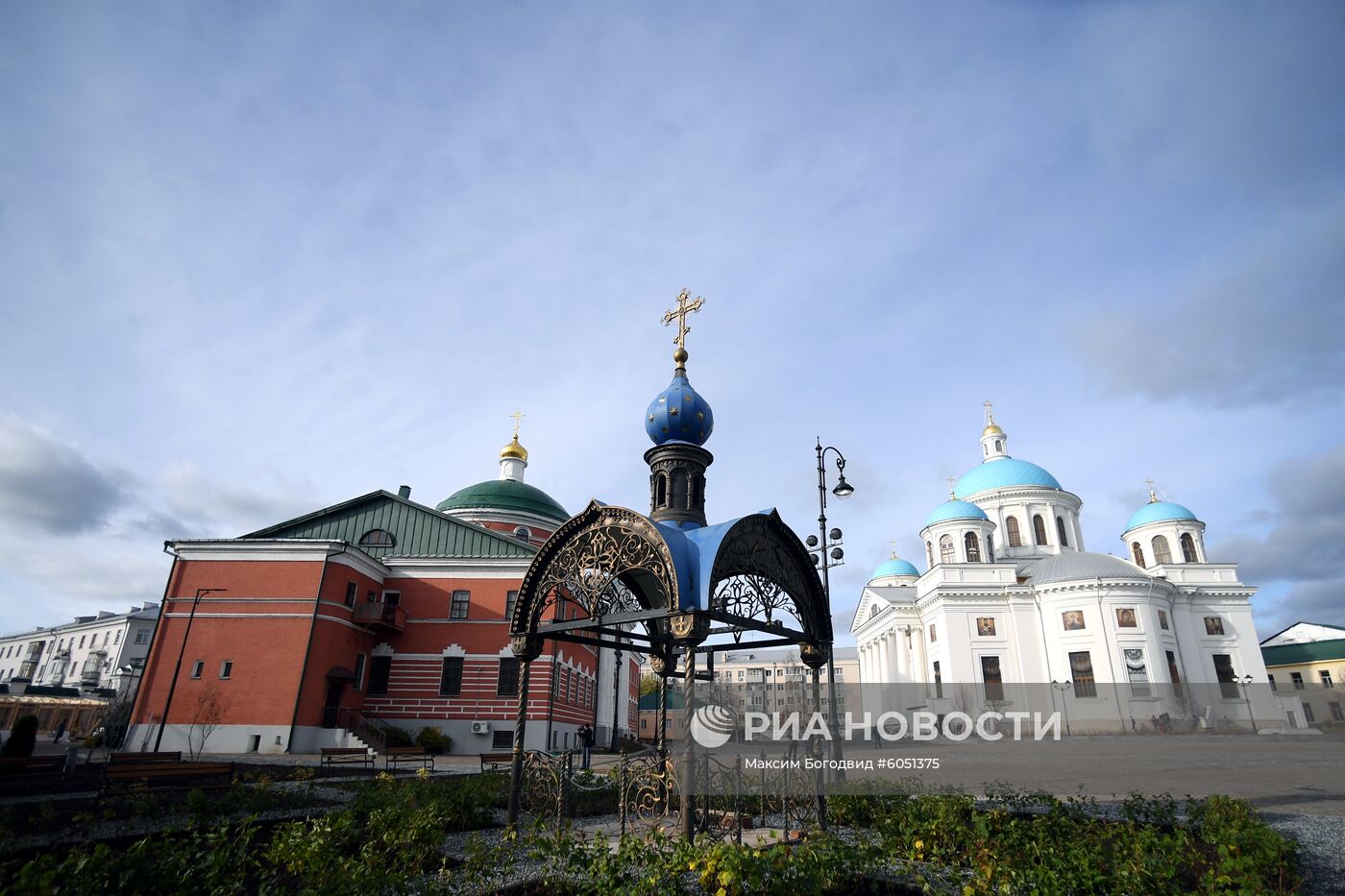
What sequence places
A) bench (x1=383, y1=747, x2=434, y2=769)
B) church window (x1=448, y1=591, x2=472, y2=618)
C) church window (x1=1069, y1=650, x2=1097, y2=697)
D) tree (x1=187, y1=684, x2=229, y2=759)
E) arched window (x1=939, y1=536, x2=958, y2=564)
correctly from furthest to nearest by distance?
1. arched window (x1=939, y1=536, x2=958, y2=564)
2. church window (x1=1069, y1=650, x2=1097, y2=697)
3. church window (x1=448, y1=591, x2=472, y2=618)
4. tree (x1=187, y1=684, x2=229, y2=759)
5. bench (x1=383, y1=747, x2=434, y2=769)

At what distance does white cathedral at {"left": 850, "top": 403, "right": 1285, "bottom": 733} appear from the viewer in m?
42.8

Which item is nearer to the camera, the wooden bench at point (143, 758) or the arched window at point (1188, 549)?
the wooden bench at point (143, 758)

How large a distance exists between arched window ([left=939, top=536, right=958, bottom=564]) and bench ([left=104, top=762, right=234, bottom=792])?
48.1m

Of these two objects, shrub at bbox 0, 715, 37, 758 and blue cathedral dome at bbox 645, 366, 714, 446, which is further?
shrub at bbox 0, 715, 37, 758

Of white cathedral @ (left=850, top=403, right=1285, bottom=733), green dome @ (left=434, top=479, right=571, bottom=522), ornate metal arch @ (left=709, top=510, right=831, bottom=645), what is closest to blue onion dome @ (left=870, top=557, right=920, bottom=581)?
white cathedral @ (left=850, top=403, right=1285, bottom=733)

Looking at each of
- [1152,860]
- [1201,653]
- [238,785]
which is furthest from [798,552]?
[1201,653]

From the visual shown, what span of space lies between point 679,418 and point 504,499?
29.1 m

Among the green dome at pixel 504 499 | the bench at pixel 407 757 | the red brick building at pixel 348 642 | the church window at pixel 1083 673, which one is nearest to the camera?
the bench at pixel 407 757

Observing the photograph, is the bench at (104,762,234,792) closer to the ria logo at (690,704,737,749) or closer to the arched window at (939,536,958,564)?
the ria logo at (690,704,737,749)

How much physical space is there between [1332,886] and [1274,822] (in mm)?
3359

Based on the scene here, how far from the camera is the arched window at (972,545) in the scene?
51312 millimetres

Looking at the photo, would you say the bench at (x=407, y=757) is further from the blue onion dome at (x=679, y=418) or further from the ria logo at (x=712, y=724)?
the blue onion dome at (x=679, y=418)

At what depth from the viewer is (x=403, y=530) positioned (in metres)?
31.0

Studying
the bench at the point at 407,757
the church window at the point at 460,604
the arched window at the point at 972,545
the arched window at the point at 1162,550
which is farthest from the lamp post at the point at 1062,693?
the bench at the point at 407,757
